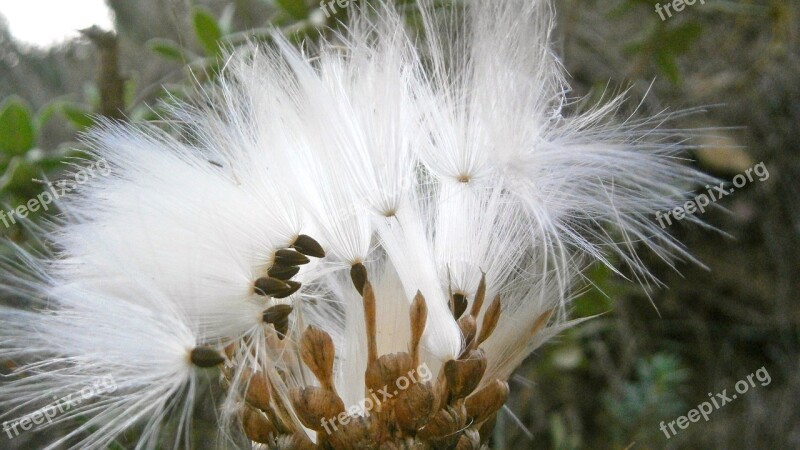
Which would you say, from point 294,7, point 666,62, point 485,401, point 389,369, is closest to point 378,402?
point 389,369

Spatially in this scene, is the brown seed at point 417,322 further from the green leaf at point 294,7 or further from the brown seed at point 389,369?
the green leaf at point 294,7

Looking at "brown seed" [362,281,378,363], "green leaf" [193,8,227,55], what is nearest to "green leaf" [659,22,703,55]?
"green leaf" [193,8,227,55]

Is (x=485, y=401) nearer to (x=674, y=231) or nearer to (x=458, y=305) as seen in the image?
(x=458, y=305)

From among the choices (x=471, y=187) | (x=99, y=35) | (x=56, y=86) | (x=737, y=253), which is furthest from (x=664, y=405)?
(x=56, y=86)

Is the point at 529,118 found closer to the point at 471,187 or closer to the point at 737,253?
the point at 471,187

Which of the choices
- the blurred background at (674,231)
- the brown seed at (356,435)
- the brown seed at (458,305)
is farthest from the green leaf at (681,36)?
the brown seed at (356,435)

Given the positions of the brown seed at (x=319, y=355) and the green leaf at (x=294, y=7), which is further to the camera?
the green leaf at (x=294, y=7)
